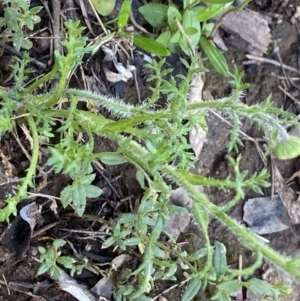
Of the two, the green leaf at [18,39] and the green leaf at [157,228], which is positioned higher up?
the green leaf at [18,39]

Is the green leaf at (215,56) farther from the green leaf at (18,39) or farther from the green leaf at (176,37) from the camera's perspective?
the green leaf at (18,39)

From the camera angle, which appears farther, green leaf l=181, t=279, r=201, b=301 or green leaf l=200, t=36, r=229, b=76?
green leaf l=200, t=36, r=229, b=76

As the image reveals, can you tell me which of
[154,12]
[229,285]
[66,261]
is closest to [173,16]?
[154,12]

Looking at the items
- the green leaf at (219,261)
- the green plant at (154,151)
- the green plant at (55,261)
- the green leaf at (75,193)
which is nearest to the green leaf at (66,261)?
the green plant at (55,261)

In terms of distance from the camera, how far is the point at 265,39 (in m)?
2.77

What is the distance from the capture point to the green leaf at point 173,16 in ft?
8.25

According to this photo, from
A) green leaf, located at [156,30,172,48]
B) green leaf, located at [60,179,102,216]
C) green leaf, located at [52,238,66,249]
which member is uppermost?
green leaf, located at [156,30,172,48]

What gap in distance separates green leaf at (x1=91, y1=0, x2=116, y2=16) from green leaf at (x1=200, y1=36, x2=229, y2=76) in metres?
0.46

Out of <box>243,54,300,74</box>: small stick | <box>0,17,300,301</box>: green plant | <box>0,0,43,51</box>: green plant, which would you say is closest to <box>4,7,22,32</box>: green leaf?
<box>0,0,43,51</box>: green plant

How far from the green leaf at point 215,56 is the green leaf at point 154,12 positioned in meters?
0.22

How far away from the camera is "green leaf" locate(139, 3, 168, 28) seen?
2.52 metres

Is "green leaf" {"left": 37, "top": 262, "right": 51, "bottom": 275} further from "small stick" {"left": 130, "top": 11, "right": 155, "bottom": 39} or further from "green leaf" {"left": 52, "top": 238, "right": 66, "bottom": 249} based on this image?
"small stick" {"left": 130, "top": 11, "right": 155, "bottom": 39}

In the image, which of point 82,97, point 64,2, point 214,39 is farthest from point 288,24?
point 82,97

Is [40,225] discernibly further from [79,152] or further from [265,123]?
[265,123]
